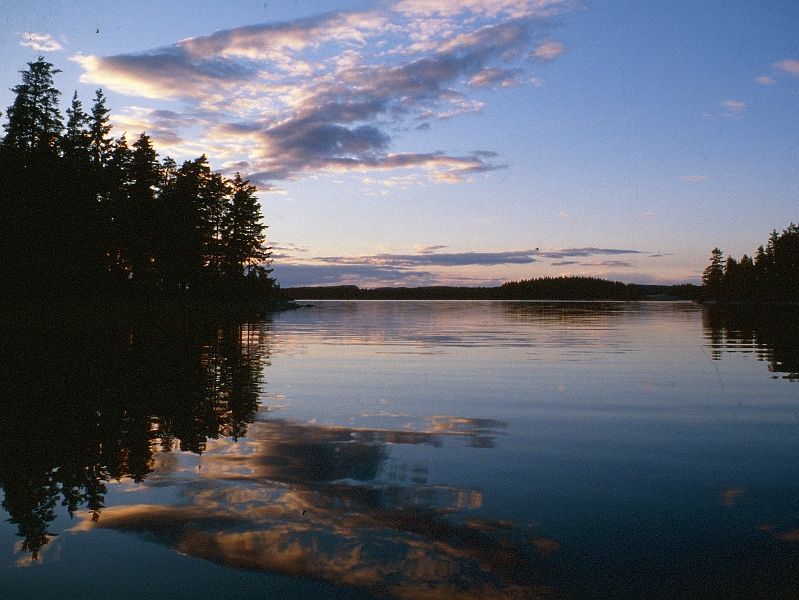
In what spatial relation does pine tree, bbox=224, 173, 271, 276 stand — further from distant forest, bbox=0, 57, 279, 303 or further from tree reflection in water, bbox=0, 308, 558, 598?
tree reflection in water, bbox=0, 308, 558, 598

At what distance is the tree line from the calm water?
12552 cm

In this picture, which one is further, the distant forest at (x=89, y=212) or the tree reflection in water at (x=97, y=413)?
the distant forest at (x=89, y=212)

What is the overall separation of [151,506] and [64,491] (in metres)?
1.23

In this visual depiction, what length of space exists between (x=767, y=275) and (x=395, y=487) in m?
141

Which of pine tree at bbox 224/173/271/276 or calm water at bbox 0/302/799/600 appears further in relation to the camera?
pine tree at bbox 224/173/271/276

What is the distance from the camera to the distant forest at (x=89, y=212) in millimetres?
44125

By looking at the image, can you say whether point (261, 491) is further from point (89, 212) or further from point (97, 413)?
point (89, 212)

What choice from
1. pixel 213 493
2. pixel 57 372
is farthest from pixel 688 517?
pixel 57 372

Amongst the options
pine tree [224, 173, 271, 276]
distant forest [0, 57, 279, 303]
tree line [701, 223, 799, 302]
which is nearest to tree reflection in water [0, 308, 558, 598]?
distant forest [0, 57, 279, 303]

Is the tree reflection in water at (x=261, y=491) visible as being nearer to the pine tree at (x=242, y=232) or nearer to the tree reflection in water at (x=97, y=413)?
the tree reflection in water at (x=97, y=413)

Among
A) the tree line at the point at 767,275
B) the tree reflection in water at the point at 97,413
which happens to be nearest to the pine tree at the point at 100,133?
the tree reflection in water at the point at 97,413

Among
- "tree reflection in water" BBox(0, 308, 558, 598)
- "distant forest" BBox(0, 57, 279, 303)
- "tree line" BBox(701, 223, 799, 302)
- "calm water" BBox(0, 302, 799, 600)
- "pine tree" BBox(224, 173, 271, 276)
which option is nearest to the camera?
"calm water" BBox(0, 302, 799, 600)

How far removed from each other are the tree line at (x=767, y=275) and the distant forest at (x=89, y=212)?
111m

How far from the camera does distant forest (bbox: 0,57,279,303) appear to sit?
44125 mm
